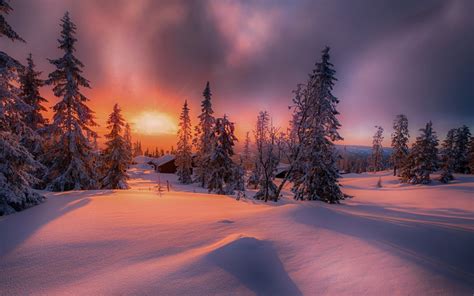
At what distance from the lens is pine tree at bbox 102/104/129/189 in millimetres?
20250

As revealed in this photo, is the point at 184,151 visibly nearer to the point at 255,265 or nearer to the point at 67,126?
the point at 67,126

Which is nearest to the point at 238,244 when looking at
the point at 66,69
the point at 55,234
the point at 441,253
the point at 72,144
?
the point at 441,253

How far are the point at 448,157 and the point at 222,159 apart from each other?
130 feet

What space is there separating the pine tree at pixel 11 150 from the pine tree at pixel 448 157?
1730 inches

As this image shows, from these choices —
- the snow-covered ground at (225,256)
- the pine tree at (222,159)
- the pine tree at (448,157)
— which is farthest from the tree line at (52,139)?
the pine tree at (448,157)

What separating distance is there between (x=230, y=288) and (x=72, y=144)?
16638 millimetres

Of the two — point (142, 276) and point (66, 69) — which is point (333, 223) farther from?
point (66, 69)

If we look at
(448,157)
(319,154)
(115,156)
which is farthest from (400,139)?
(115,156)

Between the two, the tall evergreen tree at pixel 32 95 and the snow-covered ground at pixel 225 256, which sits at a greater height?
the tall evergreen tree at pixel 32 95

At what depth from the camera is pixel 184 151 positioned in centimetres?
3538

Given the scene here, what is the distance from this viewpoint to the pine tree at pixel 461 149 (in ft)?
118

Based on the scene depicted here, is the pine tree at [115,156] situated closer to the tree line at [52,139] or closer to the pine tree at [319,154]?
the tree line at [52,139]

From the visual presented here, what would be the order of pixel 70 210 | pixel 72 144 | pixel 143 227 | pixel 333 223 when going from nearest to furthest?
pixel 143 227 < pixel 333 223 < pixel 70 210 < pixel 72 144

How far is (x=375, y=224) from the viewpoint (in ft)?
18.0
